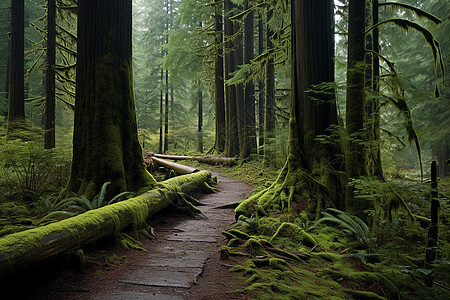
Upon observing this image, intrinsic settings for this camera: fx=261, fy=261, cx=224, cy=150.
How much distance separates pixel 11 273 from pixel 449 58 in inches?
645

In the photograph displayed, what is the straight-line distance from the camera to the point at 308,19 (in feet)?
18.7

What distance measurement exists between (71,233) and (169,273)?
1216mm

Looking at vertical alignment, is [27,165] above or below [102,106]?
below

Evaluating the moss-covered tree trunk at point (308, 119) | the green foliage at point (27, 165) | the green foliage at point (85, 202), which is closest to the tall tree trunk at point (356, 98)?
the moss-covered tree trunk at point (308, 119)

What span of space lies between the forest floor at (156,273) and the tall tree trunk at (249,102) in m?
9.88

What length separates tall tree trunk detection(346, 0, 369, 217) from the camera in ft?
14.0

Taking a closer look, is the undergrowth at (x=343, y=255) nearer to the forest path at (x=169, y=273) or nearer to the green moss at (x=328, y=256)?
the green moss at (x=328, y=256)

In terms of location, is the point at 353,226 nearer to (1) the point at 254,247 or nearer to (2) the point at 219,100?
(1) the point at 254,247

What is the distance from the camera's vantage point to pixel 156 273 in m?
3.08

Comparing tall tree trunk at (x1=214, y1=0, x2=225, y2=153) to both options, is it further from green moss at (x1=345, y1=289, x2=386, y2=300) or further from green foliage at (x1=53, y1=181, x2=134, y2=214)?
green moss at (x1=345, y1=289, x2=386, y2=300)

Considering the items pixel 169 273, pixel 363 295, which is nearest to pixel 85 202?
pixel 169 273

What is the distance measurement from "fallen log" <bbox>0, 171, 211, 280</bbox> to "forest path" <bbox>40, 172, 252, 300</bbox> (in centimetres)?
37

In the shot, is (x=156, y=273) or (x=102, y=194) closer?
(x=156, y=273)

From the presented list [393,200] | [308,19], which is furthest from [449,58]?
[393,200]
